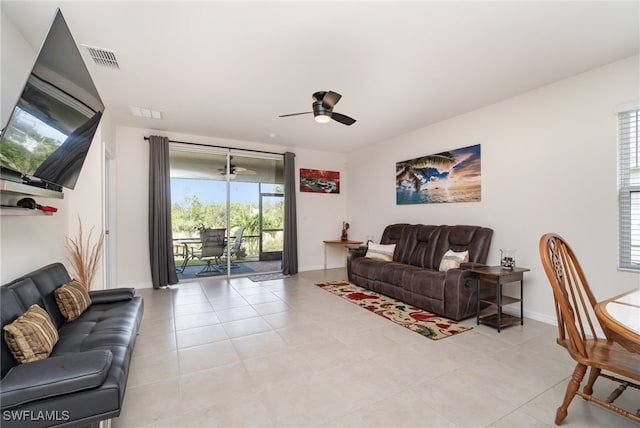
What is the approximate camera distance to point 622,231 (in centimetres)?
278

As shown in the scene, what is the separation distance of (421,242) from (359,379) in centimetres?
285

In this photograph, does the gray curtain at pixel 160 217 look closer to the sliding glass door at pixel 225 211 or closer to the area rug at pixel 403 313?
the sliding glass door at pixel 225 211

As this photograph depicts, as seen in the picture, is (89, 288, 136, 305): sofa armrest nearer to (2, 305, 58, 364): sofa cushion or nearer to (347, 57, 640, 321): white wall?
(2, 305, 58, 364): sofa cushion

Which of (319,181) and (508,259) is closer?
(508,259)

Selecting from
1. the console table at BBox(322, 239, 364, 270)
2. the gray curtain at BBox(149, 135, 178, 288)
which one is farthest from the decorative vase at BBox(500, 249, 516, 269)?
the gray curtain at BBox(149, 135, 178, 288)

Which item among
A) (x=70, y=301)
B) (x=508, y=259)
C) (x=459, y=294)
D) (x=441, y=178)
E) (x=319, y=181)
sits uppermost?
(x=319, y=181)

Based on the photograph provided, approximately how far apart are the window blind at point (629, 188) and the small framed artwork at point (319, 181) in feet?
15.9

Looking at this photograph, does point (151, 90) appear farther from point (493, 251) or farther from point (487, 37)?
point (493, 251)

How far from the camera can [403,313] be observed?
3.59 m

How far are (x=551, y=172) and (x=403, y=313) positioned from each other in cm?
237

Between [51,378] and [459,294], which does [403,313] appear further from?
[51,378]

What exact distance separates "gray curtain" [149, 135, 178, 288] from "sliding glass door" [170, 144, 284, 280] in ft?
0.83

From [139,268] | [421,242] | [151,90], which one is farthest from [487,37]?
[139,268]

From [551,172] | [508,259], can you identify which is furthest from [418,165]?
[508,259]
